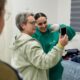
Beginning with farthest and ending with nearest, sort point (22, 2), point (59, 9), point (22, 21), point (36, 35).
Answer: point (59, 9), point (22, 2), point (36, 35), point (22, 21)

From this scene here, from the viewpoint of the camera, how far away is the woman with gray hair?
175 centimetres

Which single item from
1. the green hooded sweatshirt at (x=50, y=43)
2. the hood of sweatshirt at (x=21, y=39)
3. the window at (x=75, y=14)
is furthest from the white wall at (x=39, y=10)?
the hood of sweatshirt at (x=21, y=39)

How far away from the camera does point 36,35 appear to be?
87.0 inches

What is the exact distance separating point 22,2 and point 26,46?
6.90 ft

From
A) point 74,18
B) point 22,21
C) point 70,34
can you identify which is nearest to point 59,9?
point 74,18

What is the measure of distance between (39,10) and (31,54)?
2283 millimetres

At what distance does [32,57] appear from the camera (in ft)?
5.74

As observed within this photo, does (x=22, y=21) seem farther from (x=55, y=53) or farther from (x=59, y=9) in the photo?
(x=59, y=9)

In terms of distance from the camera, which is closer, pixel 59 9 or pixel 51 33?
pixel 51 33

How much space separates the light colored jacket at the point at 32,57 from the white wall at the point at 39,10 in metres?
1.62

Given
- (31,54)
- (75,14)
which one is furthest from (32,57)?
(75,14)

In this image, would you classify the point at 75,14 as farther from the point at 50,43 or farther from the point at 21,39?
the point at 21,39

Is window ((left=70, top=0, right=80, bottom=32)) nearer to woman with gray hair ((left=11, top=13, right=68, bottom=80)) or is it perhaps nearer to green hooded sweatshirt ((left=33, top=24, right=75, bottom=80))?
green hooded sweatshirt ((left=33, top=24, right=75, bottom=80))

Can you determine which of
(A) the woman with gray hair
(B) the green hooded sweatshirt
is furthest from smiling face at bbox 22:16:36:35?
(B) the green hooded sweatshirt
